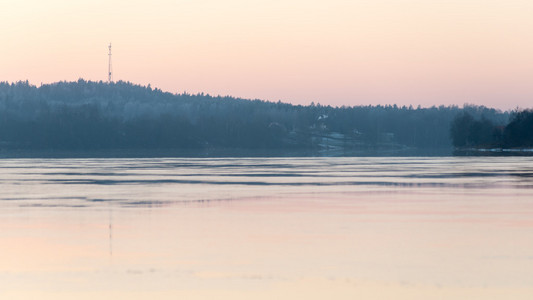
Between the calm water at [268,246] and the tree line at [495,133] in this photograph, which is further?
the tree line at [495,133]

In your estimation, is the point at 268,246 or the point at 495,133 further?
the point at 495,133

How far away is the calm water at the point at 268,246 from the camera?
45.5ft

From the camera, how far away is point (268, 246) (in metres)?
18.4

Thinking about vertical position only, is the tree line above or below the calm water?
above

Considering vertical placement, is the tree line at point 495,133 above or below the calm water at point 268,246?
above

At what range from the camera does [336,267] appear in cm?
1571

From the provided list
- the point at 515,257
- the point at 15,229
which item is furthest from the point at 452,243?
the point at 15,229

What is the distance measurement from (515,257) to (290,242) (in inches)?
176

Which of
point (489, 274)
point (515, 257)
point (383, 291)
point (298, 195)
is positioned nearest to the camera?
point (383, 291)

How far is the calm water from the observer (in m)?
13.9

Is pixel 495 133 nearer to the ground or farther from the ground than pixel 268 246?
farther from the ground

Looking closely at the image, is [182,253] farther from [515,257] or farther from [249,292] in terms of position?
[515,257]

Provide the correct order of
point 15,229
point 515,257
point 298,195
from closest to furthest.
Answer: point 515,257 < point 15,229 < point 298,195

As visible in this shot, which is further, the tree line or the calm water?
the tree line
